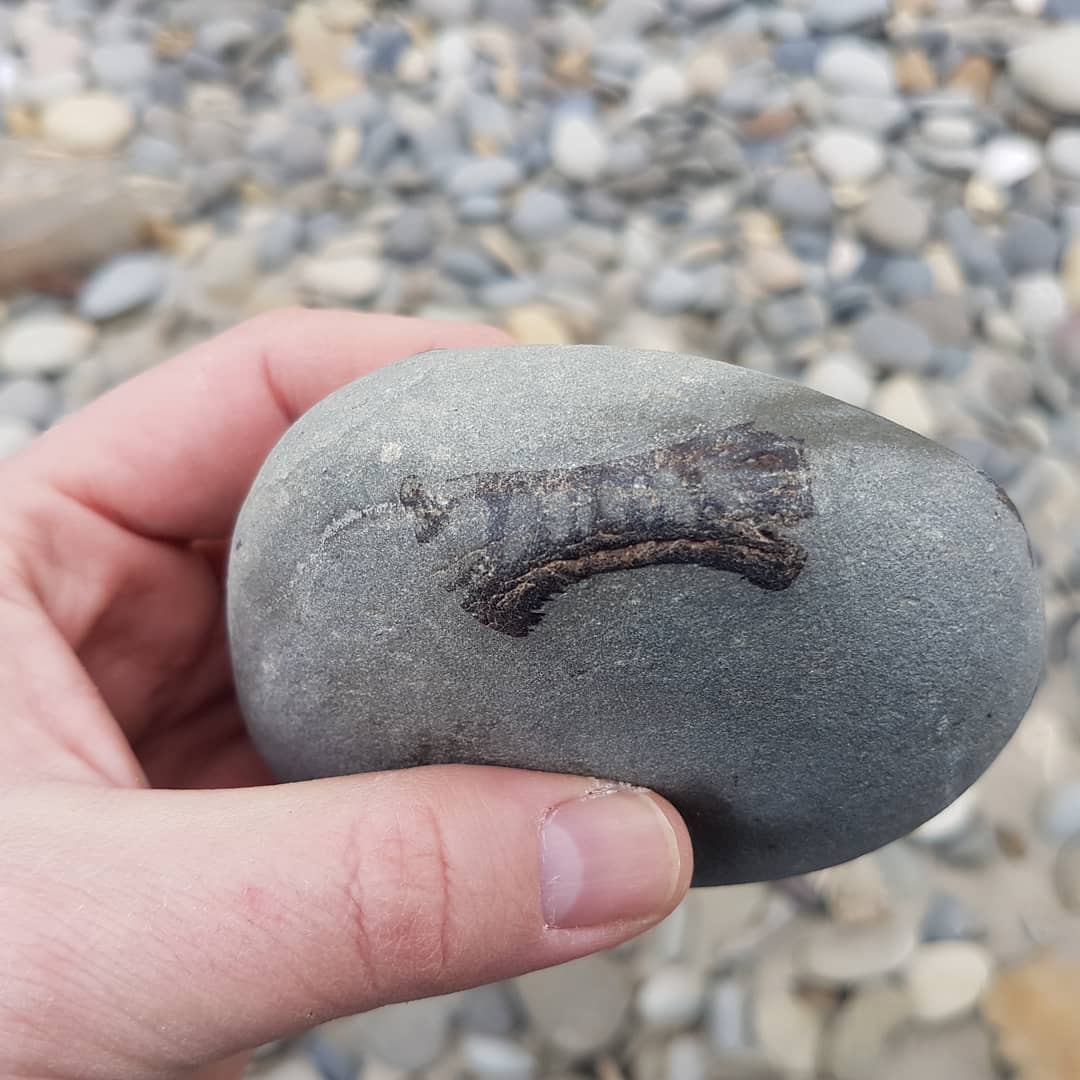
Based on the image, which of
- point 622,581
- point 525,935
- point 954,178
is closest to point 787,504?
point 622,581

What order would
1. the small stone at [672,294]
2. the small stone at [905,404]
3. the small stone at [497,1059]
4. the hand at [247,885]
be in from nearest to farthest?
the hand at [247,885], the small stone at [497,1059], the small stone at [905,404], the small stone at [672,294]

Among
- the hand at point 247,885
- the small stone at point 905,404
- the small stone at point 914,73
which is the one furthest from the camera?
the small stone at point 914,73

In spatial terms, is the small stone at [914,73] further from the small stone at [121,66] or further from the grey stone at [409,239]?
the small stone at [121,66]

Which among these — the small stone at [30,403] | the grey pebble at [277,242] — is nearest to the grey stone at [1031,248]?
the grey pebble at [277,242]

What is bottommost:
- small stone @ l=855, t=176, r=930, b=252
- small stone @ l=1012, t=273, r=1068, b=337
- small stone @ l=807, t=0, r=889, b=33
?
small stone @ l=1012, t=273, r=1068, b=337

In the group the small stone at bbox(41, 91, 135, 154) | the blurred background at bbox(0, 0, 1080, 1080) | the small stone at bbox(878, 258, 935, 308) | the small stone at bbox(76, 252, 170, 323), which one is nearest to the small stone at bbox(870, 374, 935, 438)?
the blurred background at bbox(0, 0, 1080, 1080)

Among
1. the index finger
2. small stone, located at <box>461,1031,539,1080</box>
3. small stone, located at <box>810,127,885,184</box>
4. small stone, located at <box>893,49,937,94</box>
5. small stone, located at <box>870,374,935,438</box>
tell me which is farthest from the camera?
small stone, located at <box>893,49,937,94</box>

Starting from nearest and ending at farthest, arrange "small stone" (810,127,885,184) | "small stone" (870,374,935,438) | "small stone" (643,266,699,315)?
"small stone" (870,374,935,438) < "small stone" (643,266,699,315) < "small stone" (810,127,885,184)

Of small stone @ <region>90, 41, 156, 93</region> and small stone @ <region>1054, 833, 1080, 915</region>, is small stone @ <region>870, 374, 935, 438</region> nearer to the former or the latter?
small stone @ <region>1054, 833, 1080, 915</region>
